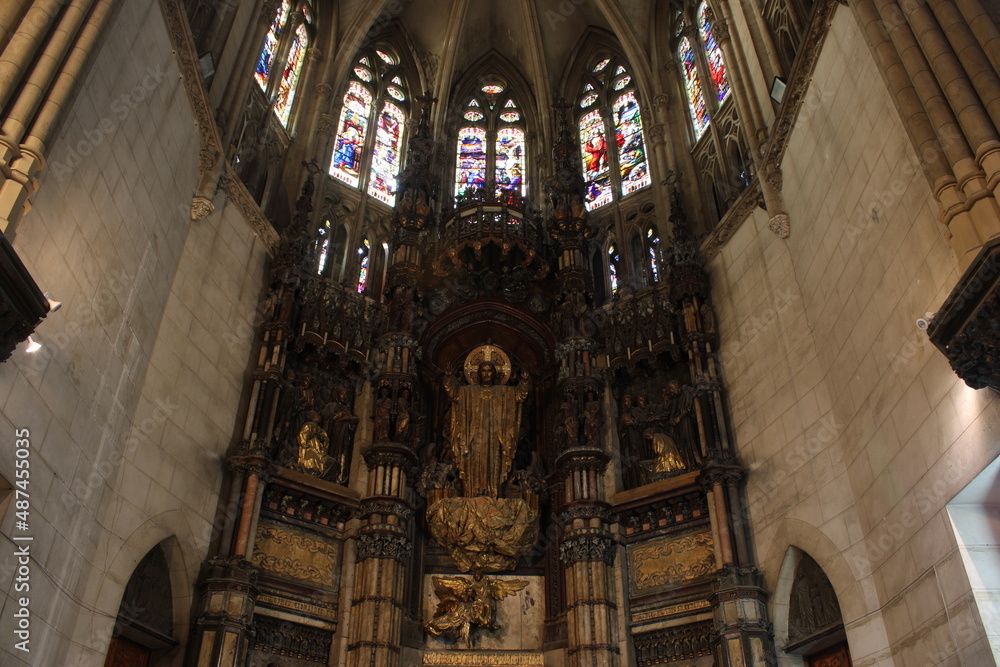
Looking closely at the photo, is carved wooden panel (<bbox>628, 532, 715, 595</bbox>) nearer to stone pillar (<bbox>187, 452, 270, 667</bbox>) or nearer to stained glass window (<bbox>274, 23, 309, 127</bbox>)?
stone pillar (<bbox>187, 452, 270, 667</bbox>)

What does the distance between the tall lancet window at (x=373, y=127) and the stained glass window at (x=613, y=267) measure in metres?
5.67

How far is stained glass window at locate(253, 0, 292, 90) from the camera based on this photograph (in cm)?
1727

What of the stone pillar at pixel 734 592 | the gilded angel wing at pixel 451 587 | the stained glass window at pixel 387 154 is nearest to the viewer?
the stone pillar at pixel 734 592

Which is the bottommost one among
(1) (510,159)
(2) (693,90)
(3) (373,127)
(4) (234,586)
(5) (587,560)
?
(4) (234,586)

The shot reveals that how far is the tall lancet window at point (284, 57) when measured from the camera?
57.2 ft

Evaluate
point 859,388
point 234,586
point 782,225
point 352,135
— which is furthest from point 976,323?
point 352,135

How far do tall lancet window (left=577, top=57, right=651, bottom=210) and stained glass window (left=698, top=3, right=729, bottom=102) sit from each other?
240 centimetres

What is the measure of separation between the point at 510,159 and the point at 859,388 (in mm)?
13595

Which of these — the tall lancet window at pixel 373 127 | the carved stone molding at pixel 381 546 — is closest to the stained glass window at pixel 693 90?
the tall lancet window at pixel 373 127

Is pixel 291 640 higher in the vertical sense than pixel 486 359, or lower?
lower

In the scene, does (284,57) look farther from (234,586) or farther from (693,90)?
(234,586)

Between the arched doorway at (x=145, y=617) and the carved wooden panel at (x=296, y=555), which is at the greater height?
the carved wooden panel at (x=296, y=555)

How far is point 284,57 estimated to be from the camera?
1795 cm

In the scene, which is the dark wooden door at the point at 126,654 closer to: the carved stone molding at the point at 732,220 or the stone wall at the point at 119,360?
the stone wall at the point at 119,360
